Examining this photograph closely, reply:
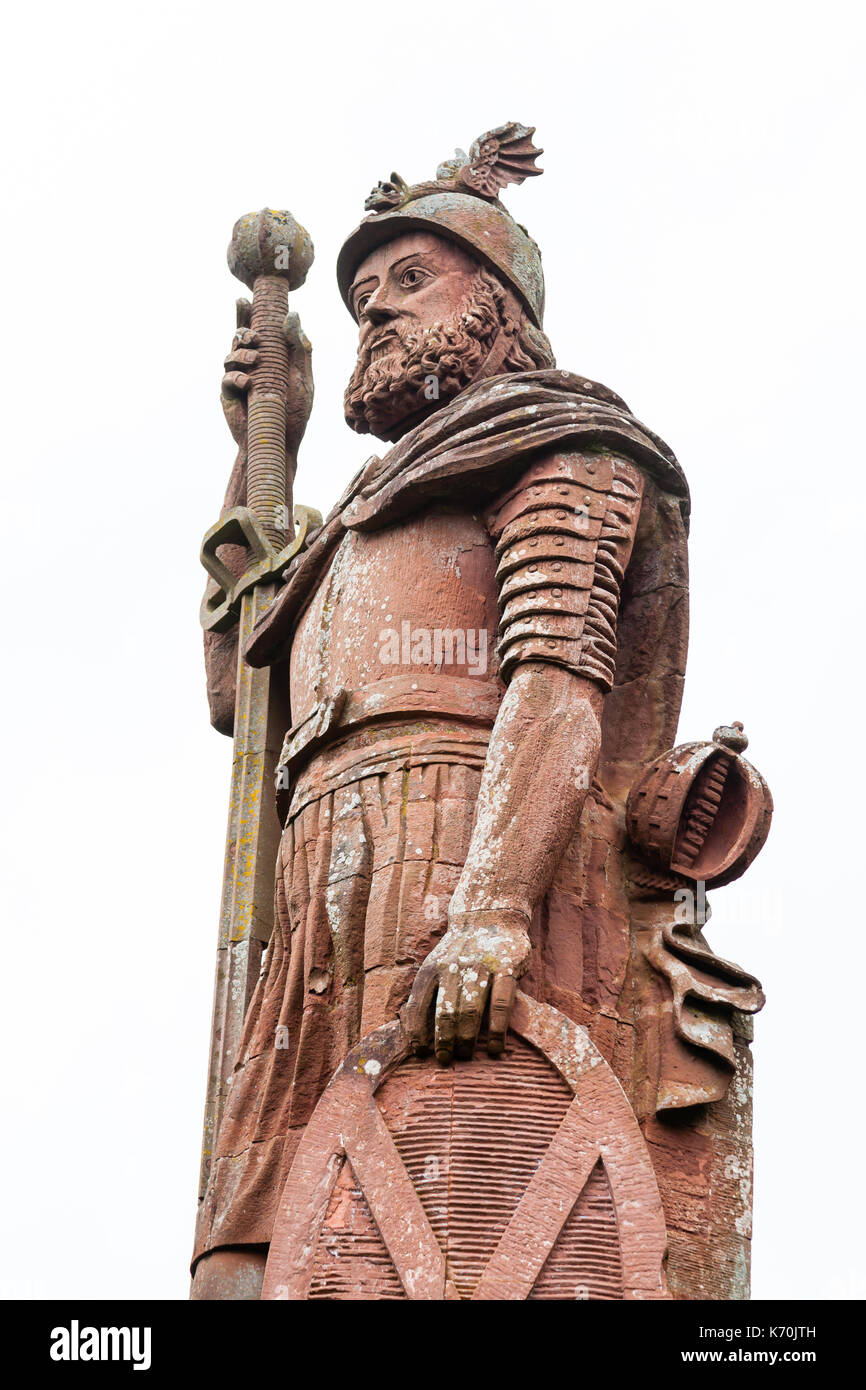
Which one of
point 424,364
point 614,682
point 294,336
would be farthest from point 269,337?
point 614,682

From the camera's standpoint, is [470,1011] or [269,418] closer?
[470,1011]

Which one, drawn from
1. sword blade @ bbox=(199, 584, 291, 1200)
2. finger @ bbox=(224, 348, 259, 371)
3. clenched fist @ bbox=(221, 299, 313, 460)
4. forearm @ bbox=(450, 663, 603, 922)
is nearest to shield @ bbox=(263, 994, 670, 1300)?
forearm @ bbox=(450, 663, 603, 922)

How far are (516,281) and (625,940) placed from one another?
3173 mm

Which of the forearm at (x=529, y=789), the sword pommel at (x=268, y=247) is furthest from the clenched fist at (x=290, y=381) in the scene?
the forearm at (x=529, y=789)

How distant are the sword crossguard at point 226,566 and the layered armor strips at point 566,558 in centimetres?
182

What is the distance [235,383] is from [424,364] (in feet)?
6.04

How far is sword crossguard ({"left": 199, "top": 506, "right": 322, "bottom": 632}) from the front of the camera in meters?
11.8

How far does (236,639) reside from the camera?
Result: 1205 cm

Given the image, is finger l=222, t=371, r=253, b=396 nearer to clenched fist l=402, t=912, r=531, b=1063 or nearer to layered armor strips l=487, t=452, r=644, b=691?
layered armor strips l=487, t=452, r=644, b=691

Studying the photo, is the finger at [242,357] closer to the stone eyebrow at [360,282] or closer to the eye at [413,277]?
the stone eyebrow at [360,282]

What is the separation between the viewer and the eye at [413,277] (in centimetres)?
1116

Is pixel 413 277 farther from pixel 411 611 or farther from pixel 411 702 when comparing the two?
pixel 411 702

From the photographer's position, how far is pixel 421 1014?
29.1 ft

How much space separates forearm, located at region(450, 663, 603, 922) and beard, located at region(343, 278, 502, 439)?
1.83 metres
